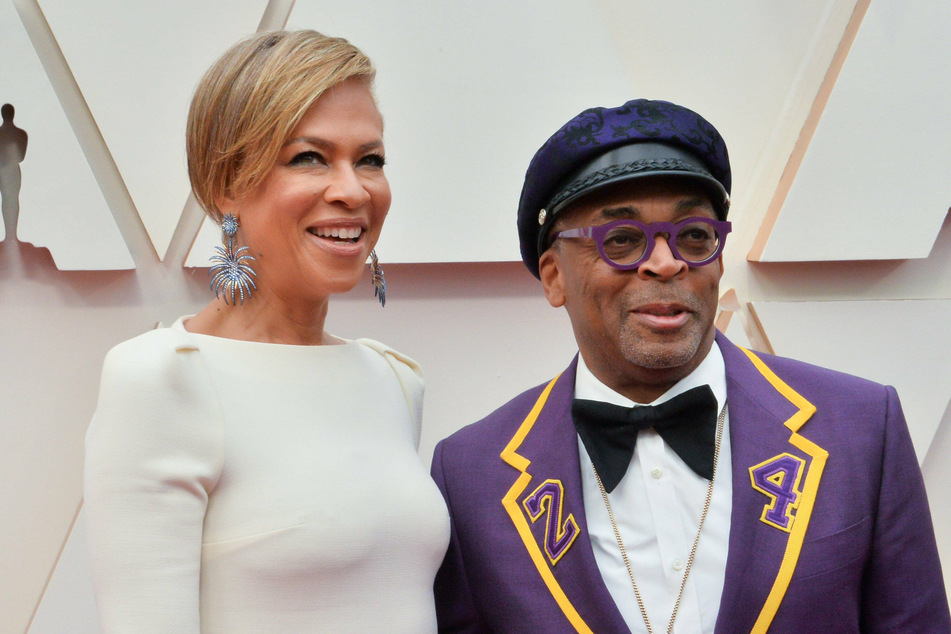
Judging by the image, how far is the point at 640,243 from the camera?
5.14 ft

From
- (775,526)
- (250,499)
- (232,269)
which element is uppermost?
(232,269)

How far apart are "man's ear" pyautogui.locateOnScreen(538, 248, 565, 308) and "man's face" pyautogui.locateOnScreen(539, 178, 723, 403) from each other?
0.26ft

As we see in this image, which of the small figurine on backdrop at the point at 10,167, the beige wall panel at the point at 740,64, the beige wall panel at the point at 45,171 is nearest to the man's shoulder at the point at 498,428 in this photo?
the beige wall panel at the point at 740,64

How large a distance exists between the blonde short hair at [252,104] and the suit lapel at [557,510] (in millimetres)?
746

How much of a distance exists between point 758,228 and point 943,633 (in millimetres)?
1355

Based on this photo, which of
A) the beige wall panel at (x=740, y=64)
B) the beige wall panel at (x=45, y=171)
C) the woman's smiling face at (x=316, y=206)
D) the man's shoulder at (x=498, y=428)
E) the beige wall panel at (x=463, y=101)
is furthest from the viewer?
the beige wall panel at (x=740, y=64)

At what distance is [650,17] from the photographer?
2607 millimetres

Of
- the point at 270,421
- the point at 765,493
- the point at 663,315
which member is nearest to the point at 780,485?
the point at 765,493

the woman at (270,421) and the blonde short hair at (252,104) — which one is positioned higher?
the blonde short hair at (252,104)

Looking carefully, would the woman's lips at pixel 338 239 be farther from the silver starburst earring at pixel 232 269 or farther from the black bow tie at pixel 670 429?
the black bow tie at pixel 670 429

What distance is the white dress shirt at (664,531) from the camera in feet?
4.91

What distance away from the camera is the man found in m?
1.47

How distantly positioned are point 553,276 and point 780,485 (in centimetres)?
60

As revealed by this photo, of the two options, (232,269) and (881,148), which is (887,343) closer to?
(881,148)
